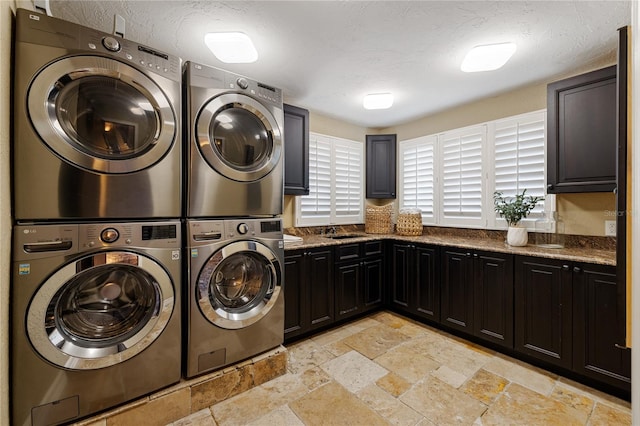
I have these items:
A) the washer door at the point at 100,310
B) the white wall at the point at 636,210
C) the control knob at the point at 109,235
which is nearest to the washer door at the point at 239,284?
the washer door at the point at 100,310

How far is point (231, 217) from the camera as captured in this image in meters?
1.90

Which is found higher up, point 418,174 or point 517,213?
point 418,174

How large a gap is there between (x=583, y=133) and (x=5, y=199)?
11.8 feet

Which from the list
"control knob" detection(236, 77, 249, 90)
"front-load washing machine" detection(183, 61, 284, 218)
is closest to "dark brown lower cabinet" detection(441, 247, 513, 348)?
"front-load washing machine" detection(183, 61, 284, 218)

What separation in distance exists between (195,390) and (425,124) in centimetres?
363

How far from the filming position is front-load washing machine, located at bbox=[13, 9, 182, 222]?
4.10 feet

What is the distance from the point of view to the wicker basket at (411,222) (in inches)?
134

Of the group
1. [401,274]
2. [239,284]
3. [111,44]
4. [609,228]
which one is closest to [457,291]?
[401,274]

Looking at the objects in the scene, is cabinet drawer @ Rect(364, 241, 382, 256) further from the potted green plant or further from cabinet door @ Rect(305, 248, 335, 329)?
the potted green plant

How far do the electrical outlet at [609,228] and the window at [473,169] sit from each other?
0.37m

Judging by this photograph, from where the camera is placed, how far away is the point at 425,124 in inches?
141

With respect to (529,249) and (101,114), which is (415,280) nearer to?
(529,249)

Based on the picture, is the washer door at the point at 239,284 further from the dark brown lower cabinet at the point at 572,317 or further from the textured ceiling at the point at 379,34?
the dark brown lower cabinet at the point at 572,317

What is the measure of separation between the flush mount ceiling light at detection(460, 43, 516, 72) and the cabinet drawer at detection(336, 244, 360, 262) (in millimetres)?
1864
